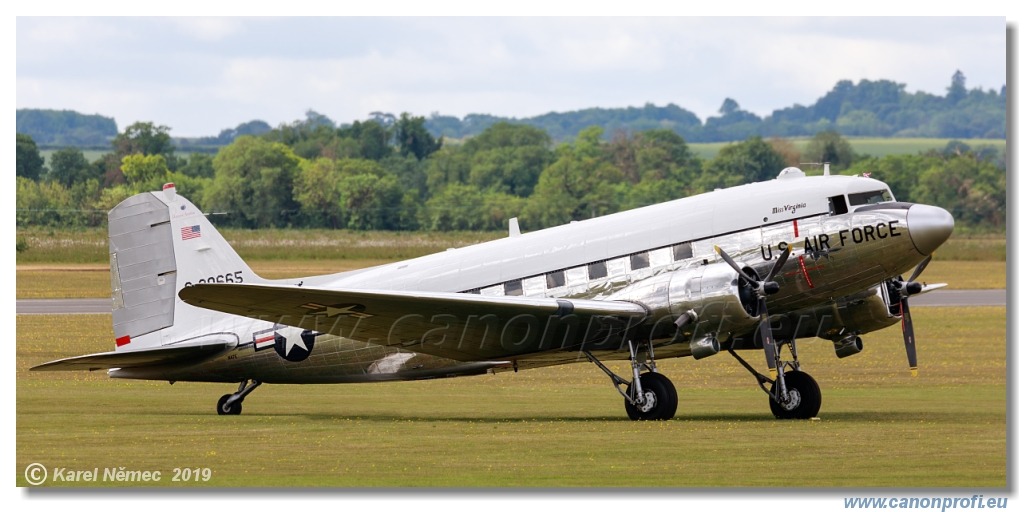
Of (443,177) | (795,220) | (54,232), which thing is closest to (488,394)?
(795,220)

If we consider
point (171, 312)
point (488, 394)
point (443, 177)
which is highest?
point (443, 177)

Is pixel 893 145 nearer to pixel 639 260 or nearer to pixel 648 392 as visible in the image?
pixel 639 260

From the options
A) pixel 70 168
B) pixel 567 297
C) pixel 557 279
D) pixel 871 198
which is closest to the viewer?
pixel 871 198

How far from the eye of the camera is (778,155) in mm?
91688

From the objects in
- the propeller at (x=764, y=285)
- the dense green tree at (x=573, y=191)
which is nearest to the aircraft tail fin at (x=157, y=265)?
the propeller at (x=764, y=285)

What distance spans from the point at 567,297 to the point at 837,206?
14.5 ft

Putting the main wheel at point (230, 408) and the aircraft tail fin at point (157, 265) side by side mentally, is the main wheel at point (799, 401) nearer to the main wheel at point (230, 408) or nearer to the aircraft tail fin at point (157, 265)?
the main wheel at point (230, 408)

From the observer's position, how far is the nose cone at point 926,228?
21391 millimetres

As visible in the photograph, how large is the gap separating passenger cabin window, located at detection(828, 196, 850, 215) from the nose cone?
3.10 ft

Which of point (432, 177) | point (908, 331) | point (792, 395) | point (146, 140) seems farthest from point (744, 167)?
point (792, 395)

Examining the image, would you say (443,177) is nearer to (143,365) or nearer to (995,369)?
(995,369)

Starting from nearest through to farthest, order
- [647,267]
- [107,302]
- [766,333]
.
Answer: [766,333] < [647,267] < [107,302]

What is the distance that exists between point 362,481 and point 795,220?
8466mm

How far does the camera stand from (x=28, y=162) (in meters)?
55.0
